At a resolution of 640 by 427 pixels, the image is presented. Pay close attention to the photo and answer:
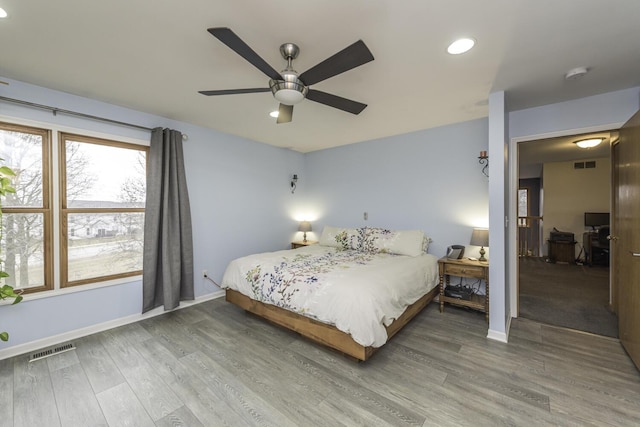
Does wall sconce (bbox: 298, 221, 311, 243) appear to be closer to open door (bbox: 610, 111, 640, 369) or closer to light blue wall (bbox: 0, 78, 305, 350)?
light blue wall (bbox: 0, 78, 305, 350)

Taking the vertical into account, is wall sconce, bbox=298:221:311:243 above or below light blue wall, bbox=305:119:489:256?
below

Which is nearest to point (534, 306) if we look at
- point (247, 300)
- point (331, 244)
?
point (331, 244)

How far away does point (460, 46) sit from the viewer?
1861 mm

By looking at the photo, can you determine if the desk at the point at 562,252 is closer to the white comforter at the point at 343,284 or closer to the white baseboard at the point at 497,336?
the white comforter at the point at 343,284

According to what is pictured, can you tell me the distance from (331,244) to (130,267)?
2721 mm

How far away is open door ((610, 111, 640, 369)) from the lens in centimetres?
206

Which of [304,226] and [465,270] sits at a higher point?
[304,226]

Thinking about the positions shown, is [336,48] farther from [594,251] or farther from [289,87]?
[594,251]

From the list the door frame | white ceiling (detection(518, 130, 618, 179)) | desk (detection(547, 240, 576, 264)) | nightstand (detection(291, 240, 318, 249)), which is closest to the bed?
the door frame

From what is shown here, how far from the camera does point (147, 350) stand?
244 cm

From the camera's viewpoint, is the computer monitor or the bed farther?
the computer monitor

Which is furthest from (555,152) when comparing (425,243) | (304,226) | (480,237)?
(304,226)

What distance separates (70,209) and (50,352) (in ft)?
4.47

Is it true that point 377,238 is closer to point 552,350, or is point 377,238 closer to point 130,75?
point 552,350
